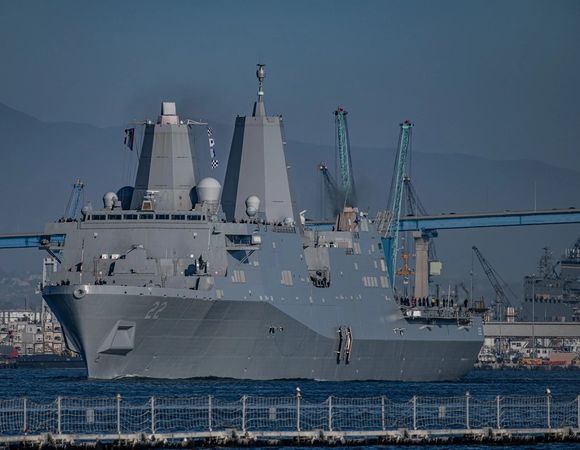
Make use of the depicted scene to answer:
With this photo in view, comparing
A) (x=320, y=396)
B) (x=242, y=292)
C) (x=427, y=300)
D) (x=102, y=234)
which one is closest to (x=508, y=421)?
(x=320, y=396)

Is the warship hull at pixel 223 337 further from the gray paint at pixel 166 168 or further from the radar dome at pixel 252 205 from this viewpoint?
the gray paint at pixel 166 168

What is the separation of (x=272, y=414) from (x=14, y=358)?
306 feet

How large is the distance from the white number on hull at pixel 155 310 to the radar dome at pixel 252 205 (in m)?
9.86

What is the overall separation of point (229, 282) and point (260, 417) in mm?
17769

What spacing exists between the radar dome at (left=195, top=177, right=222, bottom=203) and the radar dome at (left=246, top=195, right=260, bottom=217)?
6.82 ft

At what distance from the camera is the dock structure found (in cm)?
5575

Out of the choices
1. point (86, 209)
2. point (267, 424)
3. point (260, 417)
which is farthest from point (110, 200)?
point (267, 424)

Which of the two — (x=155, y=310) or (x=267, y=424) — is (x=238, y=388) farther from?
(x=267, y=424)

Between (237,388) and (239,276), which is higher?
(239,276)

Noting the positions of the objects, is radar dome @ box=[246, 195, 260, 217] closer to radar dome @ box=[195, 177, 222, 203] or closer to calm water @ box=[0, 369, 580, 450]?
radar dome @ box=[195, 177, 222, 203]

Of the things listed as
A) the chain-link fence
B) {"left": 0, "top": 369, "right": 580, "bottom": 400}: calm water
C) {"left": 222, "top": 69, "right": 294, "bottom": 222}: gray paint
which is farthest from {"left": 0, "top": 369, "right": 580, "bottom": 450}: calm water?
{"left": 222, "top": 69, "right": 294, "bottom": 222}: gray paint

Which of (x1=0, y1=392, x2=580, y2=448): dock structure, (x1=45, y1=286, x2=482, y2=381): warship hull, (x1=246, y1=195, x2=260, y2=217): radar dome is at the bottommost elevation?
(x1=0, y1=392, x2=580, y2=448): dock structure

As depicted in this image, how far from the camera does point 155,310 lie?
8138cm

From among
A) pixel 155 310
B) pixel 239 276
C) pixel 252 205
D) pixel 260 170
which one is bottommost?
pixel 155 310
